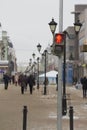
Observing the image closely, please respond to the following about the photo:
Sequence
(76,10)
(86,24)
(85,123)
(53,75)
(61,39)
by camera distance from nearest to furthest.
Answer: (61,39), (85,123), (53,75), (86,24), (76,10)

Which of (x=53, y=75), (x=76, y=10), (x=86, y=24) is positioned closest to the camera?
(x=53, y=75)

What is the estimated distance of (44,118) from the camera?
24.1 m

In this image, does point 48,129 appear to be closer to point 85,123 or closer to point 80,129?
point 80,129

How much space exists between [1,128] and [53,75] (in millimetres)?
70728

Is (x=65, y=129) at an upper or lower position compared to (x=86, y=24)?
lower

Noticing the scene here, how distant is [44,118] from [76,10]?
111 m

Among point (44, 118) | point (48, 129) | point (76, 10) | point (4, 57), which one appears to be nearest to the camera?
point (48, 129)

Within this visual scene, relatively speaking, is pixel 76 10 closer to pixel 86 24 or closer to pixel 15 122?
pixel 86 24

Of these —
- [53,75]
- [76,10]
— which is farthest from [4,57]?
[53,75]

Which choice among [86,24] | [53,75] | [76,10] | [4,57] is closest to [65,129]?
[53,75]

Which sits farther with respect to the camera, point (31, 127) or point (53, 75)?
point (53, 75)

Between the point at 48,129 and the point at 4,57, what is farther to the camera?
the point at 4,57

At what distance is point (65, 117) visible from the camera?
965 inches

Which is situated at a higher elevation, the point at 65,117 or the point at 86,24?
the point at 86,24
